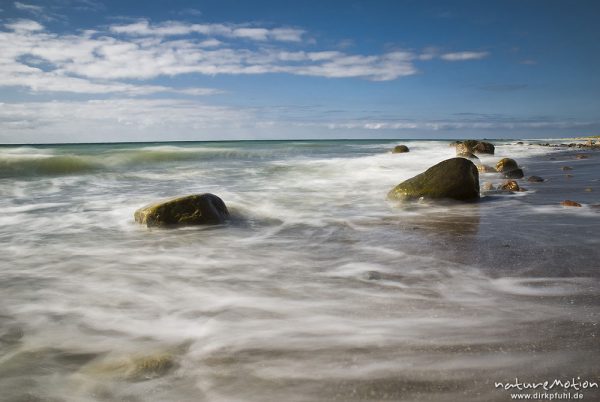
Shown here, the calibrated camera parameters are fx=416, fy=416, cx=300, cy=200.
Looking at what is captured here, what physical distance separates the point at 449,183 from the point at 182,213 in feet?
13.3

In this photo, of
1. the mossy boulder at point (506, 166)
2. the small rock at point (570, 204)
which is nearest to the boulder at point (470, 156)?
the mossy boulder at point (506, 166)

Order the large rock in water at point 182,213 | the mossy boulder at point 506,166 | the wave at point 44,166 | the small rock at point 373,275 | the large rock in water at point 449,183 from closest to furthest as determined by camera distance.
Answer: the small rock at point 373,275 < the large rock in water at point 182,213 < the large rock in water at point 449,183 < the mossy boulder at point 506,166 < the wave at point 44,166

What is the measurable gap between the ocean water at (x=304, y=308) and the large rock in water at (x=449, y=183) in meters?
0.87

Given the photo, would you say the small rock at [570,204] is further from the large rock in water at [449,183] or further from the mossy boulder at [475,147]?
the mossy boulder at [475,147]

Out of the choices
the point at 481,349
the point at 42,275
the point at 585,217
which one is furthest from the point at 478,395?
the point at 585,217

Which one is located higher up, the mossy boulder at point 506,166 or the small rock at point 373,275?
the mossy boulder at point 506,166

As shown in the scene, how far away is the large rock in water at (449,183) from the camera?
652 centimetres

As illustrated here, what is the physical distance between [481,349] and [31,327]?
2614mm

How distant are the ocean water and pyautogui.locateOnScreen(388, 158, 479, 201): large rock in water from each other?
87 cm

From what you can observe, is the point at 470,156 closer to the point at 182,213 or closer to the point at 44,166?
the point at 182,213

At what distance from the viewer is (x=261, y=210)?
6719 millimetres

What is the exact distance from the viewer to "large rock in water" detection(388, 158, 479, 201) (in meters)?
6.52

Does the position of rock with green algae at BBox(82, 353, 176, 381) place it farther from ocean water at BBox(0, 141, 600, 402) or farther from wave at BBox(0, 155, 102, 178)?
wave at BBox(0, 155, 102, 178)

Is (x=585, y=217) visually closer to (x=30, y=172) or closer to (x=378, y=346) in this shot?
(x=378, y=346)
